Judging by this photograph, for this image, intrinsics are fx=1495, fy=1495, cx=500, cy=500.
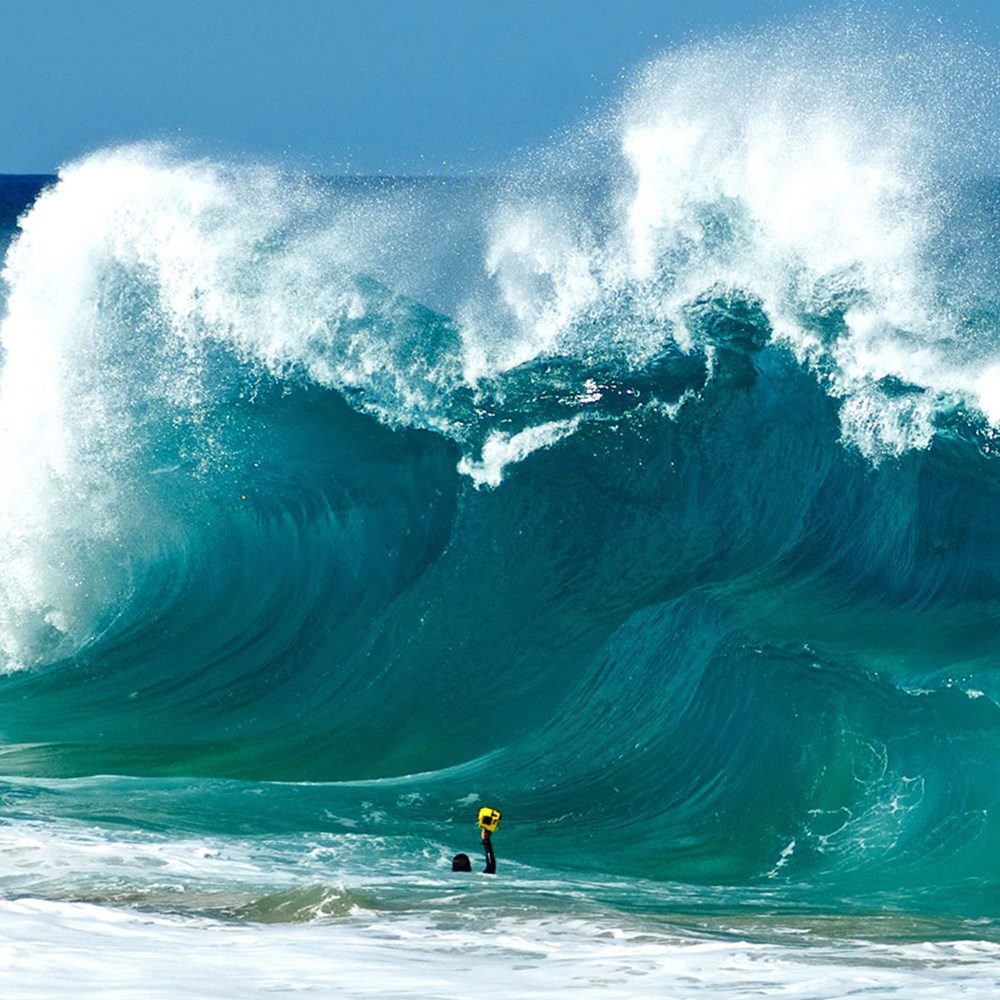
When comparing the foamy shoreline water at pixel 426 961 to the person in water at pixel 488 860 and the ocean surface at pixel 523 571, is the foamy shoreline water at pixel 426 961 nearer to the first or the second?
the ocean surface at pixel 523 571

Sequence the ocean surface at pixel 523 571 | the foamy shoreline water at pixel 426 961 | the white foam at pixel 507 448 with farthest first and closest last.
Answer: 1. the white foam at pixel 507 448
2. the ocean surface at pixel 523 571
3. the foamy shoreline water at pixel 426 961

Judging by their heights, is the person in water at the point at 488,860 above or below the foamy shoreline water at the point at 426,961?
above

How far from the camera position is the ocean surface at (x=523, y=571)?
7.41m

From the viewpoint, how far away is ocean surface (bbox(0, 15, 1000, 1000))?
24.3 feet

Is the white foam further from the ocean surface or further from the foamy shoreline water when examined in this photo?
the foamy shoreline water

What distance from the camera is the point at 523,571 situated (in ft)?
42.1

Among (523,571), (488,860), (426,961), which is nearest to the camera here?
(426,961)

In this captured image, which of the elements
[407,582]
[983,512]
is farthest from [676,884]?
[983,512]

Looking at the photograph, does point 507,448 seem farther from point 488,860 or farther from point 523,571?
point 488,860

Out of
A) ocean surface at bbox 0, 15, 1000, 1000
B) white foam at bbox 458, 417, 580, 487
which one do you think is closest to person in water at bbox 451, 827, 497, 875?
ocean surface at bbox 0, 15, 1000, 1000

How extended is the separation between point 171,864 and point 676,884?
285 centimetres

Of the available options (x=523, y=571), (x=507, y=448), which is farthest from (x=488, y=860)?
(x=507, y=448)

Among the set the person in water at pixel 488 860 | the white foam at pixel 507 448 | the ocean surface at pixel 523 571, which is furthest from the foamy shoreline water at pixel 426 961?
the white foam at pixel 507 448

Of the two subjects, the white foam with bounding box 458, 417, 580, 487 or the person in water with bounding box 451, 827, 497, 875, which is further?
the white foam with bounding box 458, 417, 580, 487
